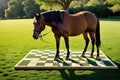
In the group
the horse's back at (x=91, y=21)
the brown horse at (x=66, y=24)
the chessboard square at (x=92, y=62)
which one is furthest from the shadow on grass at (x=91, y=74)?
the horse's back at (x=91, y=21)

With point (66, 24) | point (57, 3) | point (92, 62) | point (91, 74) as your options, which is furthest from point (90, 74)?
point (57, 3)

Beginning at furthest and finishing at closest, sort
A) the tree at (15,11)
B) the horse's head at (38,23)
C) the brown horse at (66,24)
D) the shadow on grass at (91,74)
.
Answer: the tree at (15,11)
the brown horse at (66,24)
the horse's head at (38,23)
the shadow on grass at (91,74)

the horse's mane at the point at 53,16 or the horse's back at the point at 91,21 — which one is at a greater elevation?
the horse's mane at the point at 53,16

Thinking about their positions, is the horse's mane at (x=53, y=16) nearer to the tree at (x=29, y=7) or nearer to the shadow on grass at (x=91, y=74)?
the shadow on grass at (x=91, y=74)

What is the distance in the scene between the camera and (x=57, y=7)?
1831 inches

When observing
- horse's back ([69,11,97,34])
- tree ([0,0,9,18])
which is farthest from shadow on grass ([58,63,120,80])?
tree ([0,0,9,18])

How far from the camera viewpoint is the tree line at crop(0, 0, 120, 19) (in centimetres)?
4544

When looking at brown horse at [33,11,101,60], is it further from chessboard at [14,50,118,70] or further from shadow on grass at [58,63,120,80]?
shadow on grass at [58,63,120,80]

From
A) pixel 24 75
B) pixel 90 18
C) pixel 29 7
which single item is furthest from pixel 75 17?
pixel 29 7

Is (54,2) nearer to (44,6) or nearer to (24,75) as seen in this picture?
(44,6)

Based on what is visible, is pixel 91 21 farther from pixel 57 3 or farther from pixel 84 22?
pixel 57 3

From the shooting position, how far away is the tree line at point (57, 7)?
45.4 meters

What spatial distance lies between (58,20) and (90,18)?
1357mm

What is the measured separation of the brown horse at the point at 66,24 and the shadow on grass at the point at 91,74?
134 centimetres
